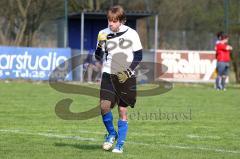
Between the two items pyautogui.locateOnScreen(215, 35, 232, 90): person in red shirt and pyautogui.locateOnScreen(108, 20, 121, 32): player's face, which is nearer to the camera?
pyautogui.locateOnScreen(108, 20, 121, 32): player's face

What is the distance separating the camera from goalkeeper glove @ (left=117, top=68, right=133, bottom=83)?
894cm

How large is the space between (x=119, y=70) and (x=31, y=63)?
730 inches

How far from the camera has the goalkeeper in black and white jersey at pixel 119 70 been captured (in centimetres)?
895

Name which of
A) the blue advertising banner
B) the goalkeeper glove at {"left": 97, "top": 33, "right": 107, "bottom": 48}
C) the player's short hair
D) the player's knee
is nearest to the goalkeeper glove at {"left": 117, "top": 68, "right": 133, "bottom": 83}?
the player's knee

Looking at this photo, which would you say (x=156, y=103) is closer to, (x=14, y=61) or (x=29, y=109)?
(x=29, y=109)

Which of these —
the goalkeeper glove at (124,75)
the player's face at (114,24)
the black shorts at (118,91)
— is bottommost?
the black shorts at (118,91)

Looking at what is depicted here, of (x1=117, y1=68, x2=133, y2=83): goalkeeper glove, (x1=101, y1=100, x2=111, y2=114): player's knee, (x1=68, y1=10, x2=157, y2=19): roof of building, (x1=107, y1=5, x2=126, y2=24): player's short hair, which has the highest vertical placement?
(x1=68, y1=10, x2=157, y2=19): roof of building

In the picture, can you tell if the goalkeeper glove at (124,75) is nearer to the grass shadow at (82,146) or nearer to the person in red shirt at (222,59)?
the grass shadow at (82,146)

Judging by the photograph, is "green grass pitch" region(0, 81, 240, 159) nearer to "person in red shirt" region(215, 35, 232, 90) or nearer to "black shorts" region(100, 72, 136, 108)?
"black shorts" region(100, 72, 136, 108)

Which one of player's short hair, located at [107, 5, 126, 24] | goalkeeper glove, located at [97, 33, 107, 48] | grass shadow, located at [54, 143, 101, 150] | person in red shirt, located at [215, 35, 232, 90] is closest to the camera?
player's short hair, located at [107, 5, 126, 24]

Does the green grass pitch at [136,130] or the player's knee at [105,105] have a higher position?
the player's knee at [105,105]

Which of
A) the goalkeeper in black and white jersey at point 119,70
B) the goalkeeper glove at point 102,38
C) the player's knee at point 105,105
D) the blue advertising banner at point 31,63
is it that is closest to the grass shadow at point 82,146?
the goalkeeper in black and white jersey at point 119,70

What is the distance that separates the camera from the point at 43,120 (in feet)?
43.0

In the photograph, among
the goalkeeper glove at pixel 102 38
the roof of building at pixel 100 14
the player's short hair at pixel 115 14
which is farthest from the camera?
the roof of building at pixel 100 14
